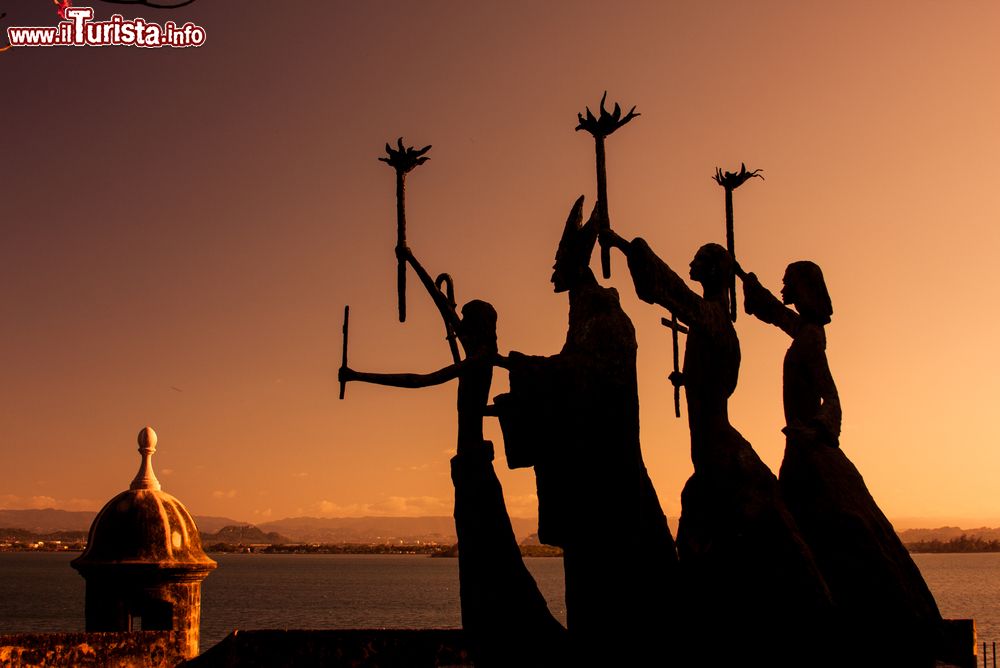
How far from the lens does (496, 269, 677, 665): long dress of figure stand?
21.9 feet

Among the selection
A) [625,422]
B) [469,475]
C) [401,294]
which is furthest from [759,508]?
[401,294]

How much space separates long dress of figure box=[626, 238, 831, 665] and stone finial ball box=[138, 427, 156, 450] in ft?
40.1

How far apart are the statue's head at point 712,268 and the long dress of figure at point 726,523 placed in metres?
0.21

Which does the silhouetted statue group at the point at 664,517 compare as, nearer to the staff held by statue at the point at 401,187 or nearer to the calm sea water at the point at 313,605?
the staff held by statue at the point at 401,187

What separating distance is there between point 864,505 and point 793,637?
1.31 metres

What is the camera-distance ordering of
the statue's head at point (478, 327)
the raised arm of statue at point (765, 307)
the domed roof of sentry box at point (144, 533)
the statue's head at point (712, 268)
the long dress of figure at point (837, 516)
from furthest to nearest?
the domed roof of sentry box at point (144, 533) < the raised arm of statue at point (765, 307) < the statue's head at point (478, 327) < the statue's head at point (712, 268) < the long dress of figure at point (837, 516)

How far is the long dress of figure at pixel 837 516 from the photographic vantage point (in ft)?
23.4

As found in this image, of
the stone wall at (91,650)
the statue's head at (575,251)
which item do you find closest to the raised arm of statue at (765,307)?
the statue's head at (575,251)

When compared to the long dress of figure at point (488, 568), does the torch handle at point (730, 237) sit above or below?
above

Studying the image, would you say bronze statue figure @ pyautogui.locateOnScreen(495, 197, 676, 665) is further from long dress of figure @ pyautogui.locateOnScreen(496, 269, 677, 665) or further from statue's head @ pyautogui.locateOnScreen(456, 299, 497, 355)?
statue's head @ pyautogui.locateOnScreen(456, 299, 497, 355)

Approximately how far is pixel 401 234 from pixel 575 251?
1899 mm

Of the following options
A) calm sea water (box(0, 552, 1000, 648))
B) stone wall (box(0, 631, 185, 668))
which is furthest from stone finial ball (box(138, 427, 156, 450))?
calm sea water (box(0, 552, 1000, 648))

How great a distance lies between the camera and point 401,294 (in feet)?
29.3

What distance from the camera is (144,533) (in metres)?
16.5
